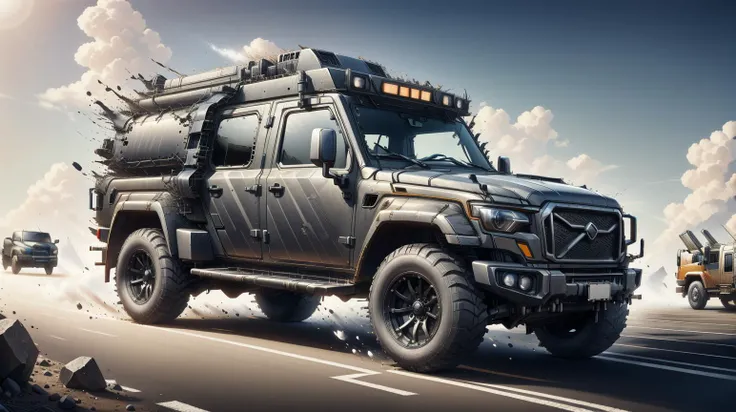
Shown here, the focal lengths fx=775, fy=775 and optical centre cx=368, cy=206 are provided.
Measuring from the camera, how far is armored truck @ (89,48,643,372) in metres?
6.95

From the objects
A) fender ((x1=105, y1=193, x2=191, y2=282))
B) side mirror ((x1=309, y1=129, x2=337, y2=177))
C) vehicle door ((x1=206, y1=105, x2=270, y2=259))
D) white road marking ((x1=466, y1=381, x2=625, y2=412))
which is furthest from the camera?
fender ((x1=105, y1=193, x2=191, y2=282))

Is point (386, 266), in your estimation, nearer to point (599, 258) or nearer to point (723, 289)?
point (599, 258)

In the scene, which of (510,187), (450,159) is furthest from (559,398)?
(450,159)

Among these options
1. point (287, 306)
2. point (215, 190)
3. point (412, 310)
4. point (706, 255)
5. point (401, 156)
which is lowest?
point (287, 306)

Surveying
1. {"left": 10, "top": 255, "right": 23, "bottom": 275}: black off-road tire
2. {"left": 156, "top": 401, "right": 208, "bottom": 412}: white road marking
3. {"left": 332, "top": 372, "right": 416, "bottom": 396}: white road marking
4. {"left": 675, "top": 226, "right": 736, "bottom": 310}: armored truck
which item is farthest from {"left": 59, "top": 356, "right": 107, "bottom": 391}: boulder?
{"left": 10, "top": 255, "right": 23, "bottom": 275}: black off-road tire

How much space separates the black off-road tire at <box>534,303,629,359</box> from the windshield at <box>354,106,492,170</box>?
6.51 ft

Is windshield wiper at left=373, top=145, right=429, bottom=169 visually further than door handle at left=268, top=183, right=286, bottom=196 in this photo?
No

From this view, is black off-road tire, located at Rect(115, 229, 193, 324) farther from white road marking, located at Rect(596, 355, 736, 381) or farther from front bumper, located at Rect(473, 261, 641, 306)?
white road marking, located at Rect(596, 355, 736, 381)

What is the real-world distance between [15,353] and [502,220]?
408cm

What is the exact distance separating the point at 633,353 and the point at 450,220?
3.81m

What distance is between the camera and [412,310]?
728cm

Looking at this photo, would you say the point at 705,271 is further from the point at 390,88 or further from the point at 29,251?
the point at 29,251

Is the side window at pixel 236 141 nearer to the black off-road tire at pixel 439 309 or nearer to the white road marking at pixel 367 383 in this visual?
the black off-road tire at pixel 439 309

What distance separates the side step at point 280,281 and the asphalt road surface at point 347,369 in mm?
708
